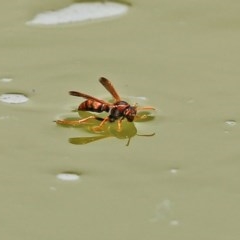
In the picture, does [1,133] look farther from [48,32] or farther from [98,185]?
[48,32]

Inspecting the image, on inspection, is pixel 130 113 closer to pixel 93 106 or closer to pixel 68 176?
pixel 93 106

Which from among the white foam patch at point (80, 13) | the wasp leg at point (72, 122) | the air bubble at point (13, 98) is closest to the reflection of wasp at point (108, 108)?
the wasp leg at point (72, 122)

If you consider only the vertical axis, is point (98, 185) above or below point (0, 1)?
below

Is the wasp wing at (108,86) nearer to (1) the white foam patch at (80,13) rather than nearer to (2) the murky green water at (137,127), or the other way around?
(2) the murky green water at (137,127)

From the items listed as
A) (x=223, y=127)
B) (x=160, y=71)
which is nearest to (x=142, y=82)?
(x=160, y=71)

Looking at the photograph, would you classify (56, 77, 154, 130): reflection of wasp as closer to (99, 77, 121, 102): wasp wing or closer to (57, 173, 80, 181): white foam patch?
(99, 77, 121, 102): wasp wing

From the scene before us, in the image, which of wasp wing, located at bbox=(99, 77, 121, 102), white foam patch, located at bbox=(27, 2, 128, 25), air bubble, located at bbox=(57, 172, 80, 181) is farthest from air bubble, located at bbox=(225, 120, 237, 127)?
white foam patch, located at bbox=(27, 2, 128, 25)

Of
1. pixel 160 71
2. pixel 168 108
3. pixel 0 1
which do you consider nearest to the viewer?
pixel 168 108
